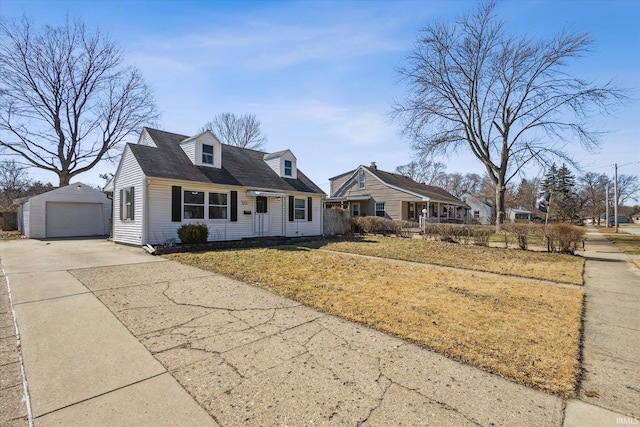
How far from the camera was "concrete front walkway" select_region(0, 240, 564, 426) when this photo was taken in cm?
229

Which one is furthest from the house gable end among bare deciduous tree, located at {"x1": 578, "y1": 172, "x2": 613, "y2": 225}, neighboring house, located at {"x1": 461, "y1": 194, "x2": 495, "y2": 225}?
bare deciduous tree, located at {"x1": 578, "y1": 172, "x2": 613, "y2": 225}

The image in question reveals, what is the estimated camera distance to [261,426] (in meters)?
2.13

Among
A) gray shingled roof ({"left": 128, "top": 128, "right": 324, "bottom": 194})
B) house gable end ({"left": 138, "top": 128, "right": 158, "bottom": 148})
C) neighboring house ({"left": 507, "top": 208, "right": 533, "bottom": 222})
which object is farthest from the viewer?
neighboring house ({"left": 507, "top": 208, "right": 533, "bottom": 222})

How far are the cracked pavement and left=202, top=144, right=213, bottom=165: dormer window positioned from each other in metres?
10.4

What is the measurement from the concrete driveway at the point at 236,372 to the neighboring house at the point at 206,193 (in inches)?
282

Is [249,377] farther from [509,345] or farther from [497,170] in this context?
[497,170]

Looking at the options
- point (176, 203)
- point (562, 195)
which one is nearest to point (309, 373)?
point (176, 203)

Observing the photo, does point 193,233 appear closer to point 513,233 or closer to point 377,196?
point 513,233

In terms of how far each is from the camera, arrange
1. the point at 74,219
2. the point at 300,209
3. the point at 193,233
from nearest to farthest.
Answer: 1. the point at 193,233
2. the point at 300,209
3. the point at 74,219

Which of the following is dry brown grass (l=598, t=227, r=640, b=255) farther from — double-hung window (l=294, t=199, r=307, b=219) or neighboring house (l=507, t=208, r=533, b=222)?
neighboring house (l=507, t=208, r=533, b=222)

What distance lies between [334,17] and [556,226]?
10.9m

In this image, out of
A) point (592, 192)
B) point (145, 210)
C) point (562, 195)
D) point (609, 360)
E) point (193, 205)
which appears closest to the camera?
point (609, 360)

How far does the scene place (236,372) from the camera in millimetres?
2869

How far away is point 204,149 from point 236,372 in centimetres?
1309
